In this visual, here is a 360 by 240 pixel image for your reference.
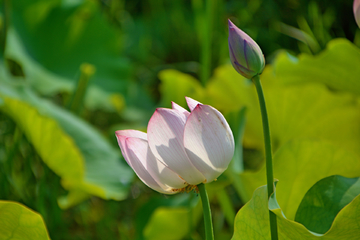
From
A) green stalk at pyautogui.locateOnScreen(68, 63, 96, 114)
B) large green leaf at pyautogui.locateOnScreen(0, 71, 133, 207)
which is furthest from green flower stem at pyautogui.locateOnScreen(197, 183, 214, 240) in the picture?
green stalk at pyautogui.locateOnScreen(68, 63, 96, 114)

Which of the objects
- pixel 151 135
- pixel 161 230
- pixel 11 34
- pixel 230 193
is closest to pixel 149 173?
pixel 151 135

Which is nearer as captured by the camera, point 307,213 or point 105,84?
point 307,213

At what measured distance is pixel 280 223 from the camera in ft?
0.79

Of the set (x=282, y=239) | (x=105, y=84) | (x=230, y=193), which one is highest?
(x=282, y=239)

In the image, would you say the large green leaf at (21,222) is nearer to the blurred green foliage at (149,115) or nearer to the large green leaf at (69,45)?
the blurred green foliage at (149,115)

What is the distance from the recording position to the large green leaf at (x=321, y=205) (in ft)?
0.87

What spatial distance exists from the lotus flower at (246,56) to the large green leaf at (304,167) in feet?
0.50

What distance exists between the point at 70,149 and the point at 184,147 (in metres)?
0.29

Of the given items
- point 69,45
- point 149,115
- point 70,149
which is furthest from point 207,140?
point 69,45

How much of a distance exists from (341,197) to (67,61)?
2.63 ft

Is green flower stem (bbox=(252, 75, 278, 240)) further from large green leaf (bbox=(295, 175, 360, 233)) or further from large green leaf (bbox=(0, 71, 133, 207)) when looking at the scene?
large green leaf (bbox=(0, 71, 133, 207))

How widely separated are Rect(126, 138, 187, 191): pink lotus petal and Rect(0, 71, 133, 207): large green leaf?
27cm

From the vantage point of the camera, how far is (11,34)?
2.81 ft

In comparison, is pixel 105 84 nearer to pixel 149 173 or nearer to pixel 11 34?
pixel 11 34
